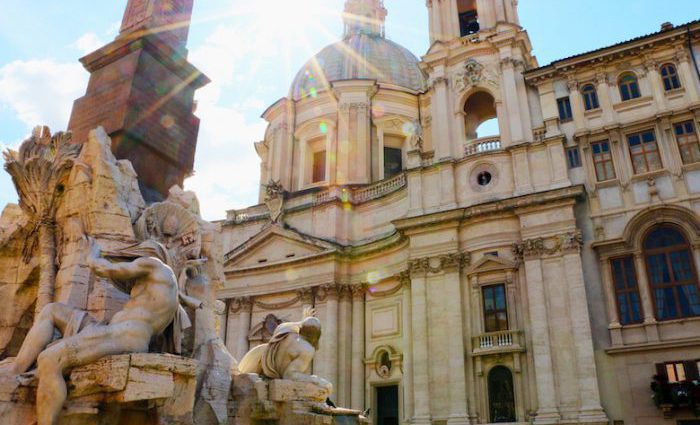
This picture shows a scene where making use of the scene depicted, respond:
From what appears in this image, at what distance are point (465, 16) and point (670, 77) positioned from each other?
37.8ft

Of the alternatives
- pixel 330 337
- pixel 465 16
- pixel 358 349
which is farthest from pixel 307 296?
pixel 465 16

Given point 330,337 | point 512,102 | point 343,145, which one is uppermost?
point 343,145

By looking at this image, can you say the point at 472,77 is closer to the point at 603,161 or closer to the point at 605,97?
the point at 605,97

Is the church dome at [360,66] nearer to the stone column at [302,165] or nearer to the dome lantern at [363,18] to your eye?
the dome lantern at [363,18]

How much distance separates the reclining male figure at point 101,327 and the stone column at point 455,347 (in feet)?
54.2

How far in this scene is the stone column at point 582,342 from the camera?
728 inches

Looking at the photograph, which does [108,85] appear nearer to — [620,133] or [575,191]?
[575,191]

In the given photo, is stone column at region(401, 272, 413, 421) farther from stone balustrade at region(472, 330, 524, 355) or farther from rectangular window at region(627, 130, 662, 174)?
rectangular window at region(627, 130, 662, 174)

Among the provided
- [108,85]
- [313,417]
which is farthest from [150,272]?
[108,85]

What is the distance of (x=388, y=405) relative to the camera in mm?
24812

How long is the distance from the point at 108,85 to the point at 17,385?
5.49 m

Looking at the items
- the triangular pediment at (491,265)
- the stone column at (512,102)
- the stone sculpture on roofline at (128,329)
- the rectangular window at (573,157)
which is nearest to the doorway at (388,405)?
the triangular pediment at (491,265)

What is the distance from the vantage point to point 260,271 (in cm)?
2978

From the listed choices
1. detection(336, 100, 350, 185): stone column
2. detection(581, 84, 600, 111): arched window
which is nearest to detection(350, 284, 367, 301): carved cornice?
detection(336, 100, 350, 185): stone column
